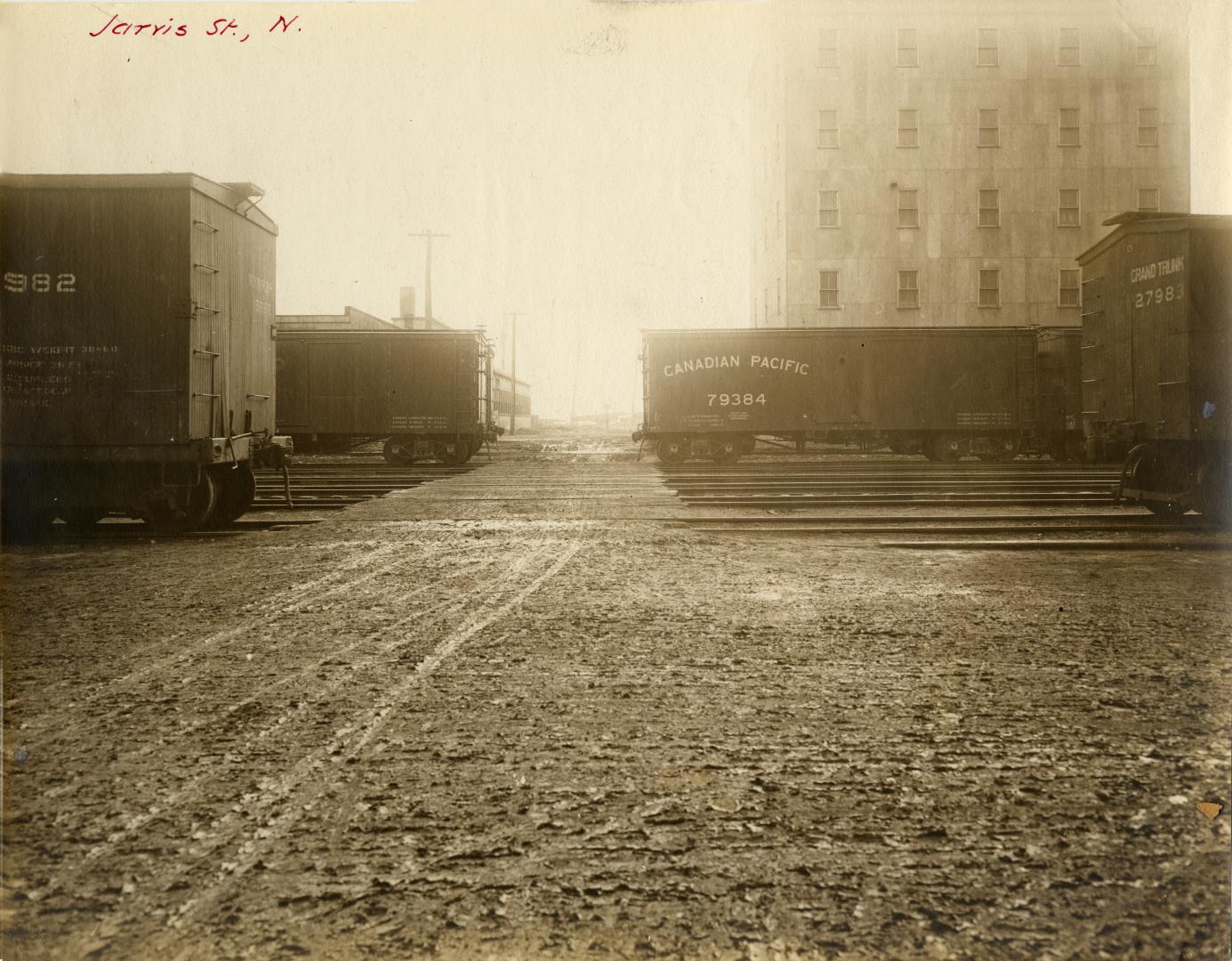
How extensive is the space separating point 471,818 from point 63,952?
3.46ft

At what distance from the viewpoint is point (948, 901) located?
213 centimetres

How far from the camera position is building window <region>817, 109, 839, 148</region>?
34.0 m

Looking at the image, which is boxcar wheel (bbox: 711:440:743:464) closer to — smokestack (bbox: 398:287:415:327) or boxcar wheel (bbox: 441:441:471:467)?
boxcar wheel (bbox: 441:441:471:467)

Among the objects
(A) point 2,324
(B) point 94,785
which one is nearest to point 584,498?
(A) point 2,324

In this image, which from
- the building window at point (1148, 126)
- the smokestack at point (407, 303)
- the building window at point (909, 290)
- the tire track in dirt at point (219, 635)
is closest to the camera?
the tire track in dirt at point (219, 635)

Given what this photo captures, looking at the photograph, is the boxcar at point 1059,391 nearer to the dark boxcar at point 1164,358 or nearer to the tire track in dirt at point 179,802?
the dark boxcar at point 1164,358

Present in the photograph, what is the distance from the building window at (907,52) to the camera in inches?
1287

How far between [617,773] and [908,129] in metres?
36.3

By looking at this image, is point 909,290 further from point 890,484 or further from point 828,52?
Result: point 890,484

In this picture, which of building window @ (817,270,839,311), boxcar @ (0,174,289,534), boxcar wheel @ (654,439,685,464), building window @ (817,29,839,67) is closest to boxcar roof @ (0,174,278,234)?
boxcar @ (0,174,289,534)

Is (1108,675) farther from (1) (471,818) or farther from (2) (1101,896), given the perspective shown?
(1) (471,818)

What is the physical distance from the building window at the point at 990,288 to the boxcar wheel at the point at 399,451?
947 inches

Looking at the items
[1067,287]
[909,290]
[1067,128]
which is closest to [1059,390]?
[909,290]

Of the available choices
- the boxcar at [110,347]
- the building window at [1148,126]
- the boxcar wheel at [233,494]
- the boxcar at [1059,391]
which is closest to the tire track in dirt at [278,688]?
the boxcar at [110,347]
